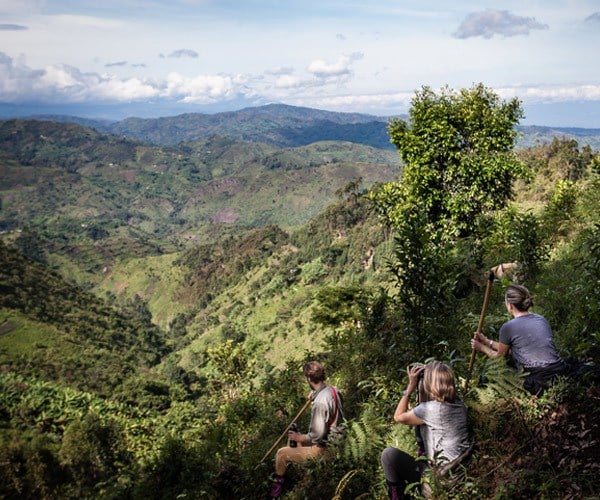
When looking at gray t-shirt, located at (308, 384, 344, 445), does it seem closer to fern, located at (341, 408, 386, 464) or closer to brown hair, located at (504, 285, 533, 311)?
fern, located at (341, 408, 386, 464)

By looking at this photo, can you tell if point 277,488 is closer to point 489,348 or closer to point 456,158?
point 489,348

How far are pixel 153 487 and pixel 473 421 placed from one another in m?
7.81

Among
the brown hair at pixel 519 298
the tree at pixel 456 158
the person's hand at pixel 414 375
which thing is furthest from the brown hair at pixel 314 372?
the tree at pixel 456 158

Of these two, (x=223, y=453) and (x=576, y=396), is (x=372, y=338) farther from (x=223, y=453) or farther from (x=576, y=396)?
(x=576, y=396)

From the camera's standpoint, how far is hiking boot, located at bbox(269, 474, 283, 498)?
582 cm

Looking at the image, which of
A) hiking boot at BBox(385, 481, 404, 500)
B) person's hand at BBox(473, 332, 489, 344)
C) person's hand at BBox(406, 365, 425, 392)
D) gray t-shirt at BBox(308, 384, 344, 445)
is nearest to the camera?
hiking boot at BBox(385, 481, 404, 500)

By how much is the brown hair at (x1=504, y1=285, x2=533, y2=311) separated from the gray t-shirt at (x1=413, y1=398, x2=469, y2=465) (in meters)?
1.77

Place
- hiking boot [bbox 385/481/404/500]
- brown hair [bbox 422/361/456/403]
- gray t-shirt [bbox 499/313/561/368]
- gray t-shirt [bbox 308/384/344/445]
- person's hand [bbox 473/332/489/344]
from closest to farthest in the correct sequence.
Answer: brown hair [bbox 422/361/456/403] → hiking boot [bbox 385/481/404/500] → gray t-shirt [bbox 499/313/561/368] → person's hand [bbox 473/332/489/344] → gray t-shirt [bbox 308/384/344/445]

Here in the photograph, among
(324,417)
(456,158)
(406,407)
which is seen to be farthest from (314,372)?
(456,158)

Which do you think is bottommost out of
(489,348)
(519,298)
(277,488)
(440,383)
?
(277,488)

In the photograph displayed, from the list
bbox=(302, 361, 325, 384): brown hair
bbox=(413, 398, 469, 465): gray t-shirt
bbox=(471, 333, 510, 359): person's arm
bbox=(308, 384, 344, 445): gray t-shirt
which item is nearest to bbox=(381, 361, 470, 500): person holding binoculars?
bbox=(413, 398, 469, 465): gray t-shirt

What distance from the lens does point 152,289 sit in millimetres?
178875

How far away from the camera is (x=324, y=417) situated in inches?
234

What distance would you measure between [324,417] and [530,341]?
2.87 meters
